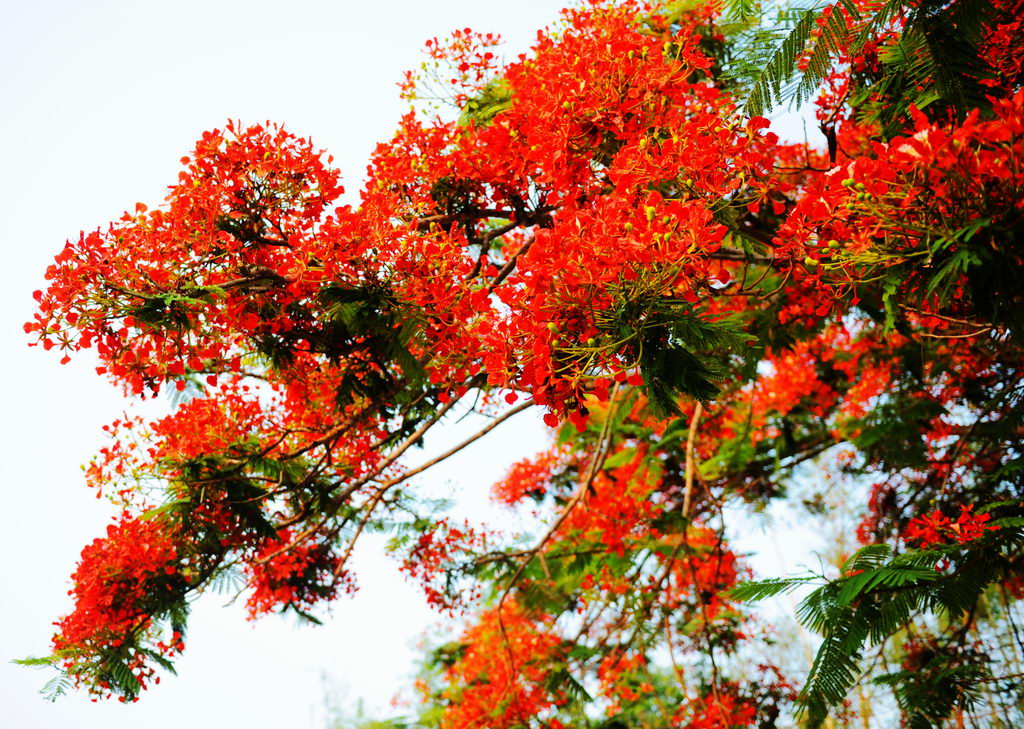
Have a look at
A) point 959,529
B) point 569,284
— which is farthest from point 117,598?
point 959,529

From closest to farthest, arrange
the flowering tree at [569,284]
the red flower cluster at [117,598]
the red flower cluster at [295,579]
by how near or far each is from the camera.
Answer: the flowering tree at [569,284] → the red flower cluster at [117,598] → the red flower cluster at [295,579]

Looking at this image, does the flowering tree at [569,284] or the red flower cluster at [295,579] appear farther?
the red flower cluster at [295,579]

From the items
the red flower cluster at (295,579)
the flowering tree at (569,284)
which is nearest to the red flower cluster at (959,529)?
the flowering tree at (569,284)

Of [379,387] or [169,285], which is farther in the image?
[379,387]

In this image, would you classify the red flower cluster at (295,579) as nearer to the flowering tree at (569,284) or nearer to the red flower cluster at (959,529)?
the flowering tree at (569,284)

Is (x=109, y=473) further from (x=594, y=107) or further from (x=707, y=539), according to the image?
(x=707, y=539)

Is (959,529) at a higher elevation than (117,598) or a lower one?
lower

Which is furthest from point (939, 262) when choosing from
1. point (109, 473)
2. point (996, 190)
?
point (109, 473)

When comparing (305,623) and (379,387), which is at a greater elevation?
(379,387)

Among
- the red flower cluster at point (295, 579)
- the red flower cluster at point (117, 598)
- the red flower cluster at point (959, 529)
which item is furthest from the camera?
the red flower cluster at point (295, 579)

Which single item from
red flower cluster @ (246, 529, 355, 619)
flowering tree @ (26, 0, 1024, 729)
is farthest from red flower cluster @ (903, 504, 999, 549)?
red flower cluster @ (246, 529, 355, 619)

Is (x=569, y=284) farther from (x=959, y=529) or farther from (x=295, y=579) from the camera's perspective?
(x=295, y=579)

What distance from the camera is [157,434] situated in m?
4.35

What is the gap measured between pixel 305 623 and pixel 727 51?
4782mm
